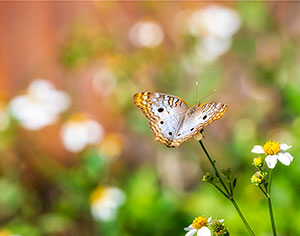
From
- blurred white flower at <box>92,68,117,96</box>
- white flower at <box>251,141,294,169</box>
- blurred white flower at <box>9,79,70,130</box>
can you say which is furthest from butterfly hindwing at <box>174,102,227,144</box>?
blurred white flower at <box>92,68,117,96</box>

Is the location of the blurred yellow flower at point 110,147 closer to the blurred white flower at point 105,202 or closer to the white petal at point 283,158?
the blurred white flower at point 105,202

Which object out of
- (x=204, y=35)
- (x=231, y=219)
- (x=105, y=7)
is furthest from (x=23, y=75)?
(x=231, y=219)

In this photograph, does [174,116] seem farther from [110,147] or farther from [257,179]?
[110,147]

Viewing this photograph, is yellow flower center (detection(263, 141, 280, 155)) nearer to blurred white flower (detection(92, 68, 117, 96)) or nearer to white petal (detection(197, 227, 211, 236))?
white petal (detection(197, 227, 211, 236))

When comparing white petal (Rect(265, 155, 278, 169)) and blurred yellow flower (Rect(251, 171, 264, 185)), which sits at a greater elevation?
white petal (Rect(265, 155, 278, 169))

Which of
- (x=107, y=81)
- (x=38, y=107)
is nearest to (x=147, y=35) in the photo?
(x=107, y=81)

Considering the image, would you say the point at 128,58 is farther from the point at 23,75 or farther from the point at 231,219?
the point at 23,75
